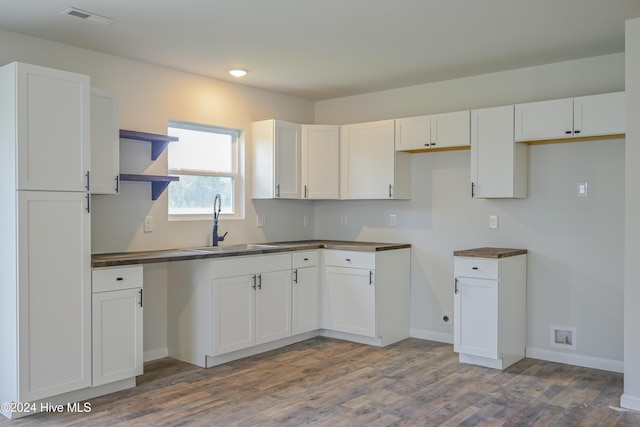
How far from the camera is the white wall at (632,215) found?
3.21 m

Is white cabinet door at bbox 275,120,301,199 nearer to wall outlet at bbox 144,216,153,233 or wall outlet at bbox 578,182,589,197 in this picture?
wall outlet at bbox 144,216,153,233

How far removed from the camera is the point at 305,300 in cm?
487

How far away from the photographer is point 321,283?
5.02m

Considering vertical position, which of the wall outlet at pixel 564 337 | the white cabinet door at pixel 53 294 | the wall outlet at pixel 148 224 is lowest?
the wall outlet at pixel 564 337

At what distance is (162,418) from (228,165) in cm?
254

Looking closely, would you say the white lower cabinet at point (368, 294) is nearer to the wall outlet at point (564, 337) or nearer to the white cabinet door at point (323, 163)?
the white cabinet door at point (323, 163)

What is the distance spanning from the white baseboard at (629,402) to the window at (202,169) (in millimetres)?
3398

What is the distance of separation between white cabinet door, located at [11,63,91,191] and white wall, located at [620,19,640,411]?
3.33m

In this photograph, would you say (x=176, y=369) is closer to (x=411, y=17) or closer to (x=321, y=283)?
(x=321, y=283)

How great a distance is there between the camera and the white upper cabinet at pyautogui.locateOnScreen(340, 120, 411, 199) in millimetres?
4945

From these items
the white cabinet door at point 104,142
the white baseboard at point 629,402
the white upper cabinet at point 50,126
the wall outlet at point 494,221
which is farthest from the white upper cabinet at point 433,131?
the white upper cabinet at point 50,126

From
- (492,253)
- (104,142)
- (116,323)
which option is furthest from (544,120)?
(116,323)

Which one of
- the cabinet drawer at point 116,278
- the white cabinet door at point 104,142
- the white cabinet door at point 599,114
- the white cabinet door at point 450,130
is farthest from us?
the white cabinet door at point 450,130

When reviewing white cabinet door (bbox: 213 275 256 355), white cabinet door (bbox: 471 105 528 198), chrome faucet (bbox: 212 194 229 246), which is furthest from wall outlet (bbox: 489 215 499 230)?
chrome faucet (bbox: 212 194 229 246)
